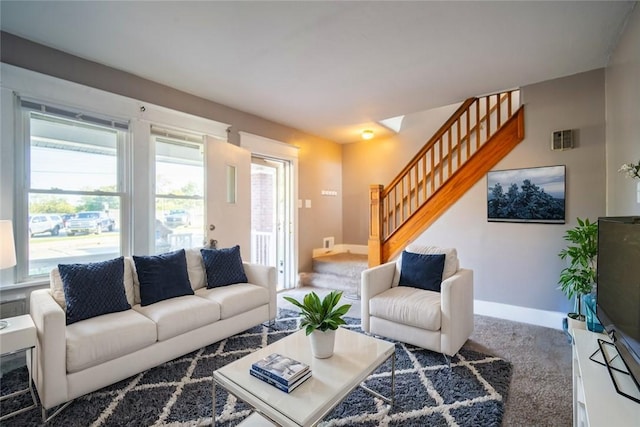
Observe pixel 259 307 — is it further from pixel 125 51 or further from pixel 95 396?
pixel 125 51

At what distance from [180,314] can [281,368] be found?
1.21 meters

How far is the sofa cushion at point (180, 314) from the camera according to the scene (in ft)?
7.33

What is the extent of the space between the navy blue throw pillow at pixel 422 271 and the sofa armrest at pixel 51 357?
2.60 metres

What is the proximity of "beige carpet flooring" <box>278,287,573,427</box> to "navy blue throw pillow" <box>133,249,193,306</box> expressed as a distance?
1.90 m

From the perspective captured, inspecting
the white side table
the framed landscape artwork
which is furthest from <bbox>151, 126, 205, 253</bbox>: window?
the framed landscape artwork

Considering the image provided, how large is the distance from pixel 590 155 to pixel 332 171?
355 cm

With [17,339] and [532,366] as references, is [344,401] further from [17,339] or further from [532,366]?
[17,339]

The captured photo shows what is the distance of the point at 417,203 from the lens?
4.08 metres

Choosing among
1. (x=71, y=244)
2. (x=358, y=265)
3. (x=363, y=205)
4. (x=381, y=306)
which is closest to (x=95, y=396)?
(x=71, y=244)

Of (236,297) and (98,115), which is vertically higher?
(98,115)

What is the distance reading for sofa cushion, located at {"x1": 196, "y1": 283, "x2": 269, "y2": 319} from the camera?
104 inches

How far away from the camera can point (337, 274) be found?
15.1 feet

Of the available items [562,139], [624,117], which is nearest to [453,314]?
[624,117]

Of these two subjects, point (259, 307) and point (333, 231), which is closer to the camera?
point (259, 307)
